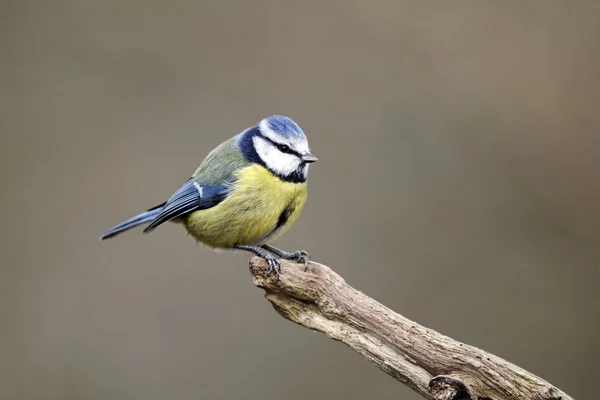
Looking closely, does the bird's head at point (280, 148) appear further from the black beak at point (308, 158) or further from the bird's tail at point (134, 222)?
the bird's tail at point (134, 222)

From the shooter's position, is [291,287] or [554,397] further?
[291,287]

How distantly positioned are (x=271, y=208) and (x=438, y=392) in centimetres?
55

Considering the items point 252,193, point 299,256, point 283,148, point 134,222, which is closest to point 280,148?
point 283,148

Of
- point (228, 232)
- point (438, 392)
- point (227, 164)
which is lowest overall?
point (438, 392)

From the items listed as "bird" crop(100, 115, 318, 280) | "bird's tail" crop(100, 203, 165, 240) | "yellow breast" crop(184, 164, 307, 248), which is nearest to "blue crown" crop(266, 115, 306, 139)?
"bird" crop(100, 115, 318, 280)

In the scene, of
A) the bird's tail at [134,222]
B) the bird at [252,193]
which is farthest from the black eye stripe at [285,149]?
the bird's tail at [134,222]

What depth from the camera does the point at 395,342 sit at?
1116 millimetres

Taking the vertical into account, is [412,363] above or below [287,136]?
below

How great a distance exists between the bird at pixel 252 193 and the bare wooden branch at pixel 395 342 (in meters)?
0.09

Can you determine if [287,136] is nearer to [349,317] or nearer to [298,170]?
[298,170]

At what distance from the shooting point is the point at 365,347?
1.15m

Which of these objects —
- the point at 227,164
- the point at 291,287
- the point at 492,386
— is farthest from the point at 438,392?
the point at 227,164

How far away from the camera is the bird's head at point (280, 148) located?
4.40 ft

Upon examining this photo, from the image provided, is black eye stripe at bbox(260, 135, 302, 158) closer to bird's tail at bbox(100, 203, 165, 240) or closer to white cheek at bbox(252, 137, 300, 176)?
white cheek at bbox(252, 137, 300, 176)
